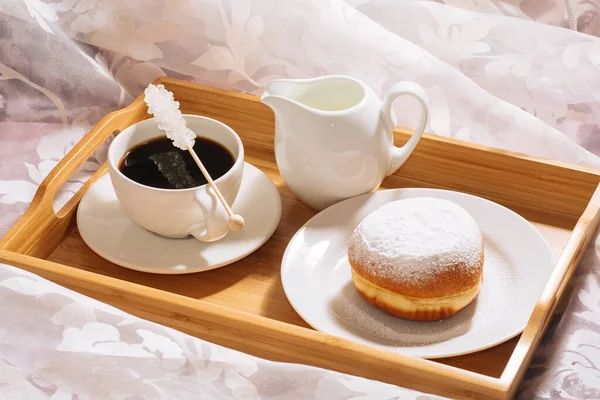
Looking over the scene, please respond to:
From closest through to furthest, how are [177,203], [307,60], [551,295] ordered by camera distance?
[551,295] → [177,203] → [307,60]

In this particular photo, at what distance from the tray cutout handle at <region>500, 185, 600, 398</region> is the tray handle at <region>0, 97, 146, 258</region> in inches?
23.3

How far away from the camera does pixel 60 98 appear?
1425 millimetres

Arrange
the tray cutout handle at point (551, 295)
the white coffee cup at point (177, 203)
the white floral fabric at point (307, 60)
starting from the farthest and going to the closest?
1. the white floral fabric at point (307, 60)
2. the white coffee cup at point (177, 203)
3. the tray cutout handle at point (551, 295)

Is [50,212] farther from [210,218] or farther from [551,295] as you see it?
[551,295]

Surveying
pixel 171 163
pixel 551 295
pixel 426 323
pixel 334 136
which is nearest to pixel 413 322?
pixel 426 323

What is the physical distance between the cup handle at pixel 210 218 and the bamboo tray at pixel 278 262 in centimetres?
5

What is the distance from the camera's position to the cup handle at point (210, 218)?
103cm

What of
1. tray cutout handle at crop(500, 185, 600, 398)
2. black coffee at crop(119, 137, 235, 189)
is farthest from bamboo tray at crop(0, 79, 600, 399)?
Result: black coffee at crop(119, 137, 235, 189)

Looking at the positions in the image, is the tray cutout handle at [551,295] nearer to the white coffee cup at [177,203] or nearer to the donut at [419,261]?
the donut at [419,261]

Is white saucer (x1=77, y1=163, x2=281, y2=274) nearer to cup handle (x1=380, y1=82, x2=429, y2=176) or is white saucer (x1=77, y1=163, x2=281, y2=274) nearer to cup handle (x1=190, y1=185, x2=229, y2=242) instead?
cup handle (x1=190, y1=185, x2=229, y2=242)

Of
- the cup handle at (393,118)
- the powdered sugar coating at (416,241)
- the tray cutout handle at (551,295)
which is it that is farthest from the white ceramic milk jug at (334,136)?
the tray cutout handle at (551,295)

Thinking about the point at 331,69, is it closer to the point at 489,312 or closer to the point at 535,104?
the point at 535,104

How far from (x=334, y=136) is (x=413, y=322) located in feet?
0.84

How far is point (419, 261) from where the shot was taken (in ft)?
3.10
